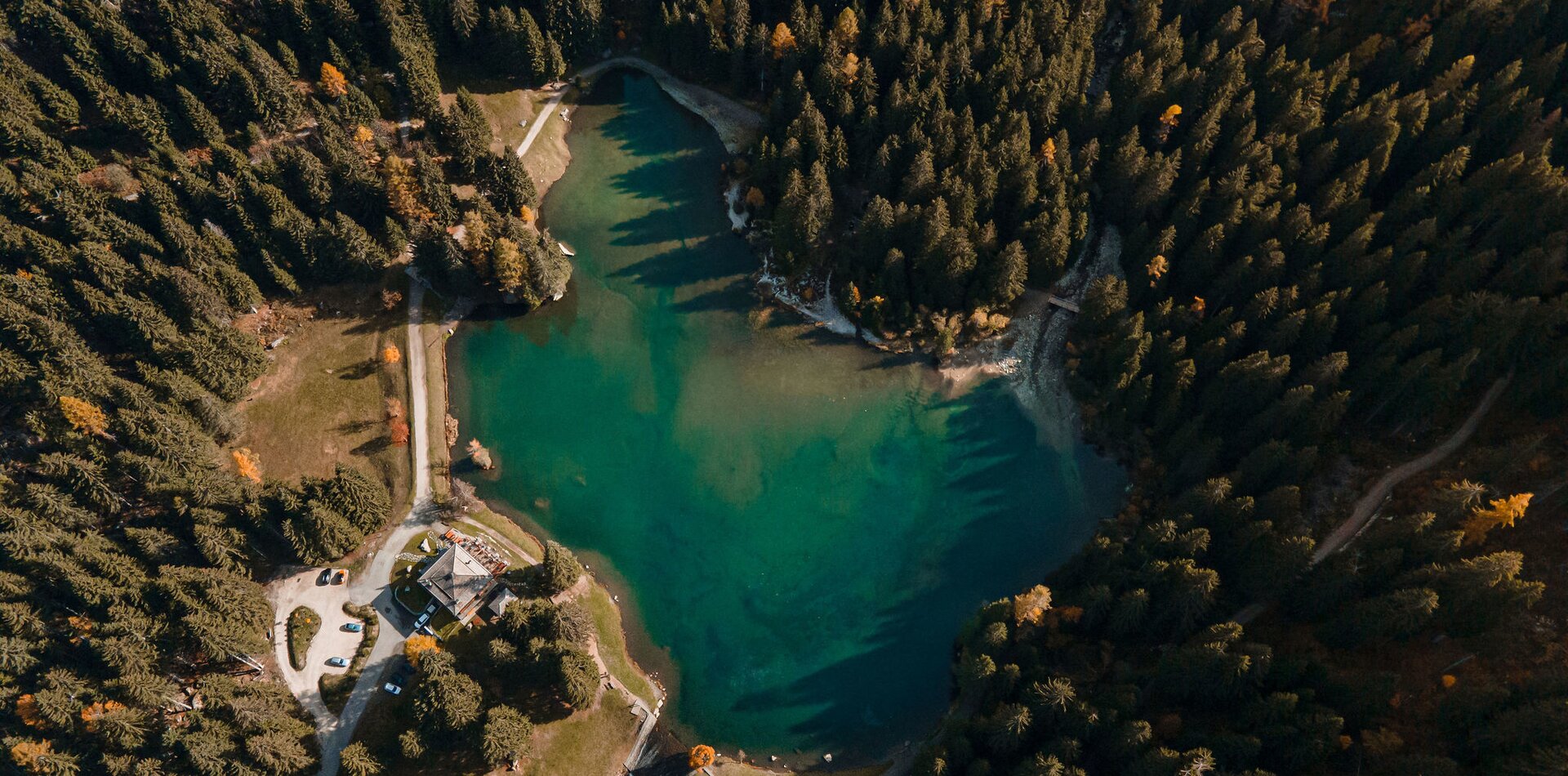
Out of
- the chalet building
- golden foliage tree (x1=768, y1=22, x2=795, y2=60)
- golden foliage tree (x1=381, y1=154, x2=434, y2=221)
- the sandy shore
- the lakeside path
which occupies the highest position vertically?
golden foliage tree (x1=768, y1=22, x2=795, y2=60)

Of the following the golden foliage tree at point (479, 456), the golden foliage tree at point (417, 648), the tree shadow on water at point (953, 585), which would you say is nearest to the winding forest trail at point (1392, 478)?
the tree shadow on water at point (953, 585)

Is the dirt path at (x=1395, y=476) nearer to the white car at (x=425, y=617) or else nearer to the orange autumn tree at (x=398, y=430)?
the white car at (x=425, y=617)

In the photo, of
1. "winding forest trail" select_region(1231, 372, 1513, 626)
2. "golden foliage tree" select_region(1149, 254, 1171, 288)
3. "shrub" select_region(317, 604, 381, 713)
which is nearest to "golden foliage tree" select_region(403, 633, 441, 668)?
"shrub" select_region(317, 604, 381, 713)

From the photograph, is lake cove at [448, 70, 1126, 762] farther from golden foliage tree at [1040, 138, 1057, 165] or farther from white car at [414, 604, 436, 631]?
golden foliage tree at [1040, 138, 1057, 165]

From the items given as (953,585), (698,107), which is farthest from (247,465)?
(953,585)

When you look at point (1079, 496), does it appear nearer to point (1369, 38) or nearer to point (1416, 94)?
point (1416, 94)

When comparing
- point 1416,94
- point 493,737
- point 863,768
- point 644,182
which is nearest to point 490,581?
point 493,737
